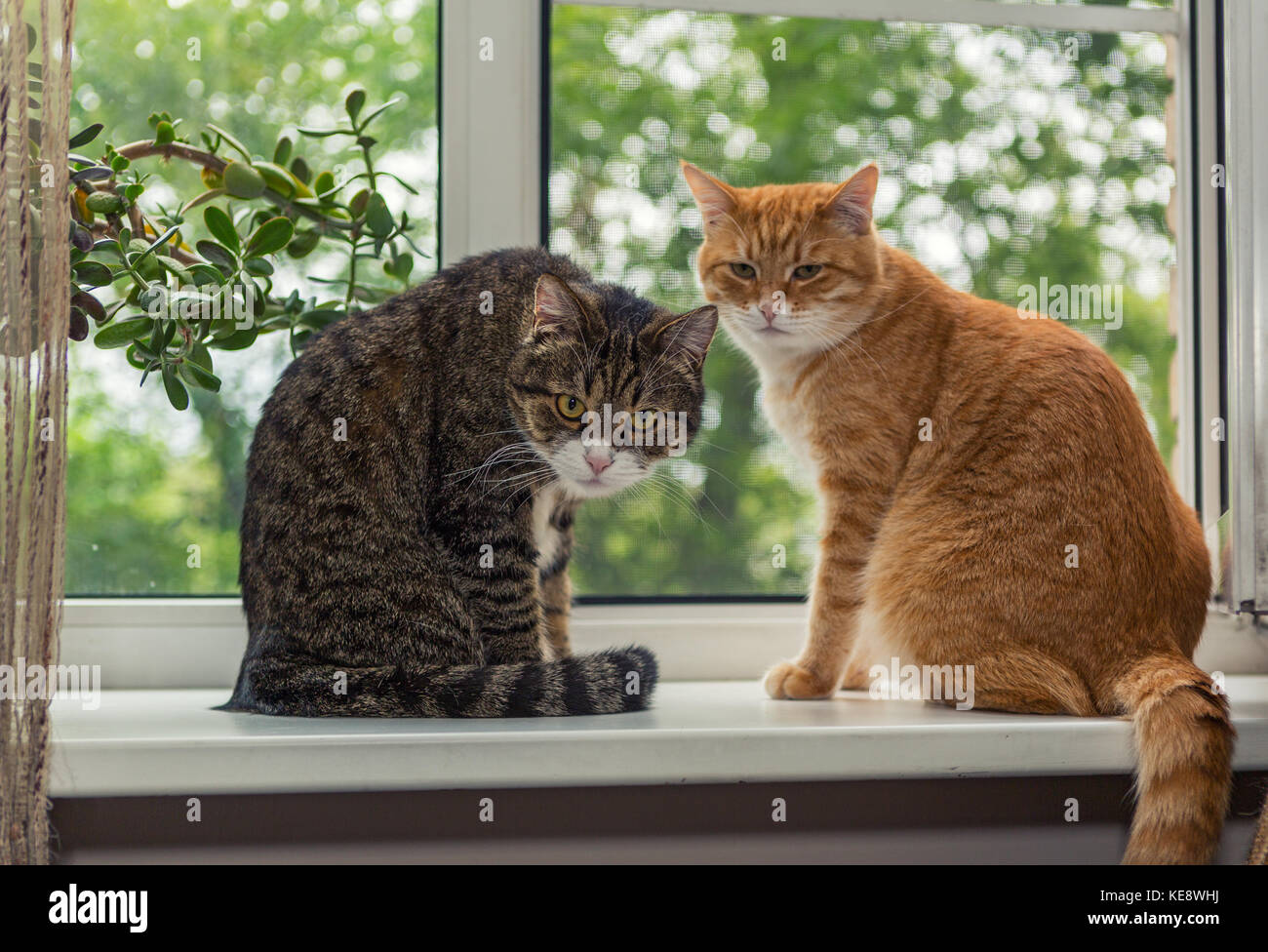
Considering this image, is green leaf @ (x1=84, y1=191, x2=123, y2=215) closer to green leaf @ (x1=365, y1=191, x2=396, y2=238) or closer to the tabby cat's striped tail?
green leaf @ (x1=365, y1=191, x2=396, y2=238)

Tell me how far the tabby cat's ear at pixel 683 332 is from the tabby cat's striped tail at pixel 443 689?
424 mm

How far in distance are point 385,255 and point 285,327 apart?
22 centimetres

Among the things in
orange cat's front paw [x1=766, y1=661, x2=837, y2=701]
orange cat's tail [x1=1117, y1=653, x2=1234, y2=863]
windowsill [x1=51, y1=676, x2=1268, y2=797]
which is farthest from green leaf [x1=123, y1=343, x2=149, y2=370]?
orange cat's tail [x1=1117, y1=653, x2=1234, y2=863]

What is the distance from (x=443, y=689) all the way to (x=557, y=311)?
50cm

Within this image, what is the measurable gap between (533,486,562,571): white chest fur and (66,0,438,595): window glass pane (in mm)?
569

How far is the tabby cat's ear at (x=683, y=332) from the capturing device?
136 centimetres

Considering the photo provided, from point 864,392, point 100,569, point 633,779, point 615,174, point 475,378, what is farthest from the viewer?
point 615,174

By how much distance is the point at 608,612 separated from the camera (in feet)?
5.65

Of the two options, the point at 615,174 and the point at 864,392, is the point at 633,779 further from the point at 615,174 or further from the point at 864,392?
the point at 615,174

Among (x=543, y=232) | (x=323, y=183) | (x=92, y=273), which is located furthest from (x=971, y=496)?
(x=92, y=273)

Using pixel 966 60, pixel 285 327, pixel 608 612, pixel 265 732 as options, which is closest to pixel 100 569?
pixel 285 327

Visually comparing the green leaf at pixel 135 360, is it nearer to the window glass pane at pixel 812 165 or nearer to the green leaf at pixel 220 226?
the green leaf at pixel 220 226

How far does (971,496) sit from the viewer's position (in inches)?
54.4

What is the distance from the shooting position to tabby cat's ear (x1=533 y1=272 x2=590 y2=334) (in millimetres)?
1314
